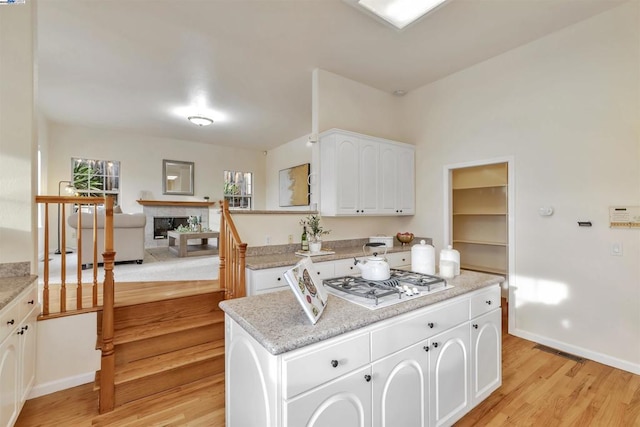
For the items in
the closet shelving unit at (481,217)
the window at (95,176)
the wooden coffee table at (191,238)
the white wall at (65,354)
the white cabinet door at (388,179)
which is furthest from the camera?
the window at (95,176)

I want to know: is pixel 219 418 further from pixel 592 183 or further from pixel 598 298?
pixel 592 183

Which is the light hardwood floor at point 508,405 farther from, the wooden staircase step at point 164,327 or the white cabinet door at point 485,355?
the wooden staircase step at point 164,327

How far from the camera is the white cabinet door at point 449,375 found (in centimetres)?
164

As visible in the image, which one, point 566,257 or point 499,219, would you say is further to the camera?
point 499,219

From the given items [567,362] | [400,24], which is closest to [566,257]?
[567,362]

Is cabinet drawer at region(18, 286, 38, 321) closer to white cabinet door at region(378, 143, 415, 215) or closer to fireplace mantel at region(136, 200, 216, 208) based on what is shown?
white cabinet door at region(378, 143, 415, 215)

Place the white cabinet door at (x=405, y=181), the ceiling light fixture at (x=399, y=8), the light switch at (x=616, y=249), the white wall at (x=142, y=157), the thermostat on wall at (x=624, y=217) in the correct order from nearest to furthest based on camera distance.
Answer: the ceiling light fixture at (x=399, y=8), the thermostat on wall at (x=624, y=217), the light switch at (x=616, y=249), the white cabinet door at (x=405, y=181), the white wall at (x=142, y=157)

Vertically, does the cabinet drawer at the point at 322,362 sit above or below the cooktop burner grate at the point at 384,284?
below

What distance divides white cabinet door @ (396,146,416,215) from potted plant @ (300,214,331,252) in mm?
1184

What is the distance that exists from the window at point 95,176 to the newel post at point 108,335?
5556 millimetres

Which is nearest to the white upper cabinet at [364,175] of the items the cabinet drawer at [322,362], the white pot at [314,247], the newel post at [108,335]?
the white pot at [314,247]

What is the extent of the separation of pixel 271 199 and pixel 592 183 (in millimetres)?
7266

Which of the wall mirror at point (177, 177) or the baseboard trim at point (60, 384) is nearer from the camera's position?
the baseboard trim at point (60, 384)

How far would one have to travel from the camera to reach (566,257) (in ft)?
9.56
